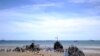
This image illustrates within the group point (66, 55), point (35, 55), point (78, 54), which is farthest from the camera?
point (35, 55)

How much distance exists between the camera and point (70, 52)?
16.8 metres

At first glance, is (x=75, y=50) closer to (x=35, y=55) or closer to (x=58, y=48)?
(x=35, y=55)

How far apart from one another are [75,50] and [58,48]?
10.1 metres

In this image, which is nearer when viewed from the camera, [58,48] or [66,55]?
[66,55]

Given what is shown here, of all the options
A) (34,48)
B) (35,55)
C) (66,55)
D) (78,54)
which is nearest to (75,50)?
(78,54)

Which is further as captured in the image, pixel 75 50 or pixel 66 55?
pixel 75 50

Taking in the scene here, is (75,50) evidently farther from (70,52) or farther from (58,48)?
(58,48)

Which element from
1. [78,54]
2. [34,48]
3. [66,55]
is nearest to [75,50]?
[78,54]

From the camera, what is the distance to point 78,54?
17.5 meters

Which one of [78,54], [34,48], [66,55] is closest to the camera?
[66,55]

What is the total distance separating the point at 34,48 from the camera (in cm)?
2716

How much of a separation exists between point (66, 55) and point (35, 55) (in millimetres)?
4653

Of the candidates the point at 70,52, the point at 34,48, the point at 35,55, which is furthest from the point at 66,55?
the point at 34,48

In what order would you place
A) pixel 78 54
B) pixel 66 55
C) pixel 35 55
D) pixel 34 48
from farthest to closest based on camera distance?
pixel 34 48
pixel 35 55
pixel 78 54
pixel 66 55
